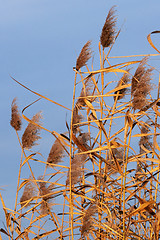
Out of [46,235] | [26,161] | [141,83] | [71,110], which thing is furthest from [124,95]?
[46,235]

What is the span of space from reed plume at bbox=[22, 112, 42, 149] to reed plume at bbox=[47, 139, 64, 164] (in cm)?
19

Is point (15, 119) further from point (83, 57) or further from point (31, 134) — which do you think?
point (83, 57)

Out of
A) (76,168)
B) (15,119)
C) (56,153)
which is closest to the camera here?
(76,168)

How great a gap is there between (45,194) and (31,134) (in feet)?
1.29

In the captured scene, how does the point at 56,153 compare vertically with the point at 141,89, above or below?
below

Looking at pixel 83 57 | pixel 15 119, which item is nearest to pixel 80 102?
pixel 83 57

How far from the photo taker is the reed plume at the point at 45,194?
2496 mm

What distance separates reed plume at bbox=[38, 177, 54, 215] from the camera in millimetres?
2496

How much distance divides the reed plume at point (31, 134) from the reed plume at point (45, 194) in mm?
270

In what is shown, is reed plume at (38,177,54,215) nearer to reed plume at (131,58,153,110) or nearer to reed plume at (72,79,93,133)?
reed plume at (72,79,93,133)

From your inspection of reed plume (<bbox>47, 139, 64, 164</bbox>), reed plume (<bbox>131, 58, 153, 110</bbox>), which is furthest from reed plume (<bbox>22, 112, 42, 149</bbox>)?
reed plume (<bbox>131, 58, 153, 110</bbox>)

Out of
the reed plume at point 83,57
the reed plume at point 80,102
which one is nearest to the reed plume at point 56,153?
the reed plume at point 80,102

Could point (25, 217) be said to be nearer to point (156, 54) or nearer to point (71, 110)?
point (71, 110)

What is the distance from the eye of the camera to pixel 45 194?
2506mm
